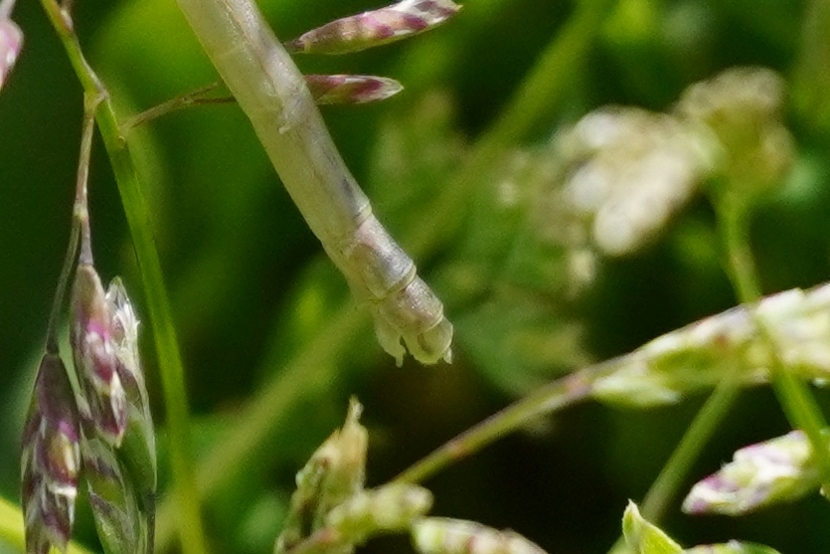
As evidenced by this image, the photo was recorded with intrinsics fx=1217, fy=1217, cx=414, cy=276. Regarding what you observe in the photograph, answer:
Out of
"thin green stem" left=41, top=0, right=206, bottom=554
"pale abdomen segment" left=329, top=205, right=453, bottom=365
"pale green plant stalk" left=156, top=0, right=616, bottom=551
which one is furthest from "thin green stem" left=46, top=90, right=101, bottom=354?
"pale green plant stalk" left=156, top=0, right=616, bottom=551

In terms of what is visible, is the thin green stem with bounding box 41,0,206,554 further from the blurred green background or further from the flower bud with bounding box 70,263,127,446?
the blurred green background

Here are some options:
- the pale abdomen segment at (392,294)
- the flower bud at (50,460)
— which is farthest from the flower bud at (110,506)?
the pale abdomen segment at (392,294)

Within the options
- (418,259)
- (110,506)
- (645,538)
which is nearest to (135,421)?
(110,506)

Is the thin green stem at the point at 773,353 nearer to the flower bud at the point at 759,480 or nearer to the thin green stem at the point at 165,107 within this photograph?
the flower bud at the point at 759,480

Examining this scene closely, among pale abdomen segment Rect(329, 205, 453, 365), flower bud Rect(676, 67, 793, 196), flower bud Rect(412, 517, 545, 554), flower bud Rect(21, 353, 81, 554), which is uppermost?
flower bud Rect(676, 67, 793, 196)

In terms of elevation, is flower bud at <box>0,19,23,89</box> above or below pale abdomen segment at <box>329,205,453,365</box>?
above

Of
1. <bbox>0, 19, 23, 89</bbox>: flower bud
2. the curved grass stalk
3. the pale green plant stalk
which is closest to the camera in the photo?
<bbox>0, 19, 23, 89</bbox>: flower bud

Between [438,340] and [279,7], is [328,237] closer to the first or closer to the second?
[438,340]
